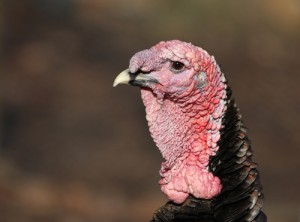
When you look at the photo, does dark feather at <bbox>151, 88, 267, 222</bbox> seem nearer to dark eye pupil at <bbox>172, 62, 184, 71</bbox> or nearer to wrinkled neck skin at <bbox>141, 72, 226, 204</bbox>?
wrinkled neck skin at <bbox>141, 72, 226, 204</bbox>

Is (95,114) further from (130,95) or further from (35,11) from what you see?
(35,11)

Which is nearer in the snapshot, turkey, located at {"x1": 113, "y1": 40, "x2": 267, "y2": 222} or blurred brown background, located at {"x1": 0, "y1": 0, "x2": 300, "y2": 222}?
turkey, located at {"x1": 113, "y1": 40, "x2": 267, "y2": 222}

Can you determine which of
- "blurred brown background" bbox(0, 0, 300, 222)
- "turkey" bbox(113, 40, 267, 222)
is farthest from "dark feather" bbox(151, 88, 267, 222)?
"blurred brown background" bbox(0, 0, 300, 222)

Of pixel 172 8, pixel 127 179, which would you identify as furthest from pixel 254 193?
pixel 172 8

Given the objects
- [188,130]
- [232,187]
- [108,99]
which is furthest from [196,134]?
[108,99]

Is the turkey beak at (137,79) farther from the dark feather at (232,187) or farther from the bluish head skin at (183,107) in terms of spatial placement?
the dark feather at (232,187)

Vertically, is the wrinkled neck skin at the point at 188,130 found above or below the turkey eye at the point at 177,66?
below

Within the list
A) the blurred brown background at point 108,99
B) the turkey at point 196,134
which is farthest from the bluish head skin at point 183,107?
the blurred brown background at point 108,99
